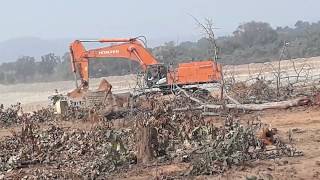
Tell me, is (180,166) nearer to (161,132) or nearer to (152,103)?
(161,132)

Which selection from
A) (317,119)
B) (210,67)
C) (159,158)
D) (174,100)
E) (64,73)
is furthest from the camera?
(64,73)

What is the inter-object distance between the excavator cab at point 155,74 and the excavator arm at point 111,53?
164mm

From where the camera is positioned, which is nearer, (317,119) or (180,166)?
(180,166)

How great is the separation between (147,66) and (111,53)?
1.44 meters

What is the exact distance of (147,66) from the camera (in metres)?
20.7

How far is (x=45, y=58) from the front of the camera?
76500 mm

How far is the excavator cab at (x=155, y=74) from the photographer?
20406 mm

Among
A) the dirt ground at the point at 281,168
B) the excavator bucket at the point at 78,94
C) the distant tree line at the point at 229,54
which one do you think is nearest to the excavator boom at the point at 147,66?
the excavator bucket at the point at 78,94

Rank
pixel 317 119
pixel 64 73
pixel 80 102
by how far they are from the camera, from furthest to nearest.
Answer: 1. pixel 64 73
2. pixel 80 102
3. pixel 317 119

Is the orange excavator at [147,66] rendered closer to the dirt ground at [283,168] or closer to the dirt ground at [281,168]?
the dirt ground at [281,168]

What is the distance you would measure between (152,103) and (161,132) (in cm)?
462

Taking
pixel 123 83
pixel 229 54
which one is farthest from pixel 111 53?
pixel 229 54

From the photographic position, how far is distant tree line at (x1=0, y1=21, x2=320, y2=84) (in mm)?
55500

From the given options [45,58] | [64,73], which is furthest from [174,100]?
[45,58]
